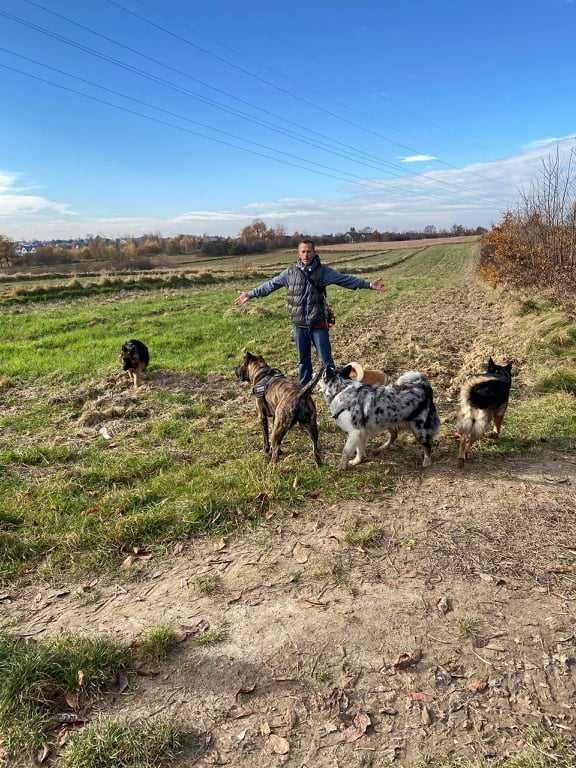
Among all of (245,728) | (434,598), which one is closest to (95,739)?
(245,728)

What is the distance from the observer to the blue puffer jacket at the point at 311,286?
736 cm

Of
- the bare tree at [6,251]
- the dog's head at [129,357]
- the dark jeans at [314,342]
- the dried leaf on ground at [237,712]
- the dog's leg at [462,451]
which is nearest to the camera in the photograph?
the dried leaf on ground at [237,712]

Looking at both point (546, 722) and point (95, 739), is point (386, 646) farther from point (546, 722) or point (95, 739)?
point (95, 739)

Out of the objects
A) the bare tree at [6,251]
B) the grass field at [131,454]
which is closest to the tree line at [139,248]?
the bare tree at [6,251]

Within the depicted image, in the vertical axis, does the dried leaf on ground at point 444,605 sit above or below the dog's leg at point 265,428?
below

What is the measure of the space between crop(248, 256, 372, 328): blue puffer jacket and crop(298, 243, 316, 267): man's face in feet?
0.22

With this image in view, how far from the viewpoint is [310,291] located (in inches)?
291

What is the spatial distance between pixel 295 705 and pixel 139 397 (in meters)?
6.96

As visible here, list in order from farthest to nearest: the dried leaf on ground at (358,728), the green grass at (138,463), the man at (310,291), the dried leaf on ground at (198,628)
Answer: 1. the man at (310,291)
2. the green grass at (138,463)
3. the dried leaf on ground at (198,628)
4. the dried leaf on ground at (358,728)

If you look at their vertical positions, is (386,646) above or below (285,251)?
below

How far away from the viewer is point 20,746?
267 cm

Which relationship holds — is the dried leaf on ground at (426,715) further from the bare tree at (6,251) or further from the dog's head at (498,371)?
the bare tree at (6,251)

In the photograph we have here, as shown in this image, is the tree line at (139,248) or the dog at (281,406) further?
the tree line at (139,248)

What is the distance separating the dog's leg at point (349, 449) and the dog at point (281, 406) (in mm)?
289
